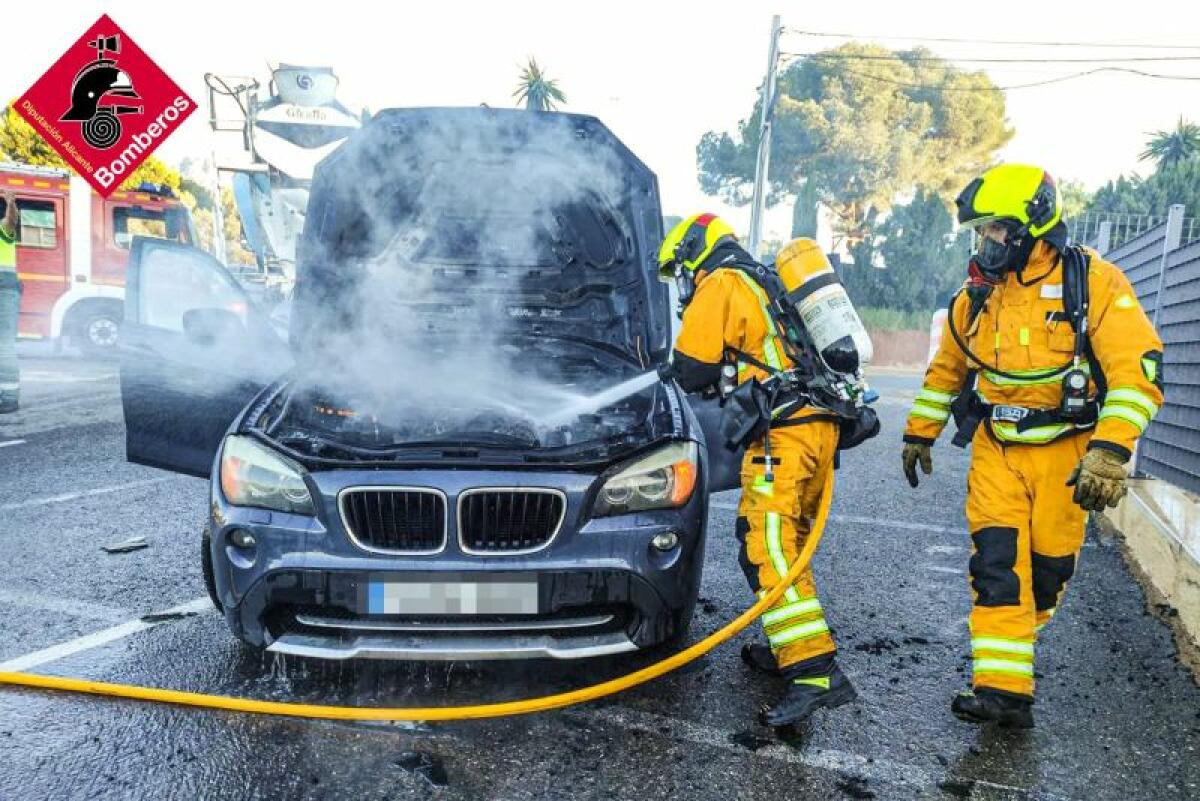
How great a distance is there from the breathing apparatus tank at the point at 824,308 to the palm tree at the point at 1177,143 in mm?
39583

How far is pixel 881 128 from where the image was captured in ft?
102

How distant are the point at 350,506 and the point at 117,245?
45.5 ft

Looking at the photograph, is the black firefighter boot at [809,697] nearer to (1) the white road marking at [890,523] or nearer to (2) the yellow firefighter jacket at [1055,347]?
(2) the yellow firefighter jacket at [1055,347]

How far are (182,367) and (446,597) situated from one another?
2.11 metres

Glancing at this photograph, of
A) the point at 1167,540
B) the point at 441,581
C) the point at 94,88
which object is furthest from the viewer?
the point at 94,88

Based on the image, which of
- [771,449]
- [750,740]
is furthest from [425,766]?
[771,449]

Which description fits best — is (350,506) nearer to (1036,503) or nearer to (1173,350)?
(1036,503)

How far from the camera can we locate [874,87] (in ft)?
105

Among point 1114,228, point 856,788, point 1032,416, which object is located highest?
point 1114,228

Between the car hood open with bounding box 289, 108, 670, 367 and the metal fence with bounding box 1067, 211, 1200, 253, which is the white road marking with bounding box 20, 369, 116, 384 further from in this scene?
the metal fence with bounding box 1067, 211, 1200, 253

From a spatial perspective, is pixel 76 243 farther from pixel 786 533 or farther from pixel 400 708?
pixel 786 533

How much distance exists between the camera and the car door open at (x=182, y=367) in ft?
11.5

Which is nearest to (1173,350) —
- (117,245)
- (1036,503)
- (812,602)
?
(1036,503)

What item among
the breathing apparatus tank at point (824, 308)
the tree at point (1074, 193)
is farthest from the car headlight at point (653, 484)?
the tree at point (1074, 193)
